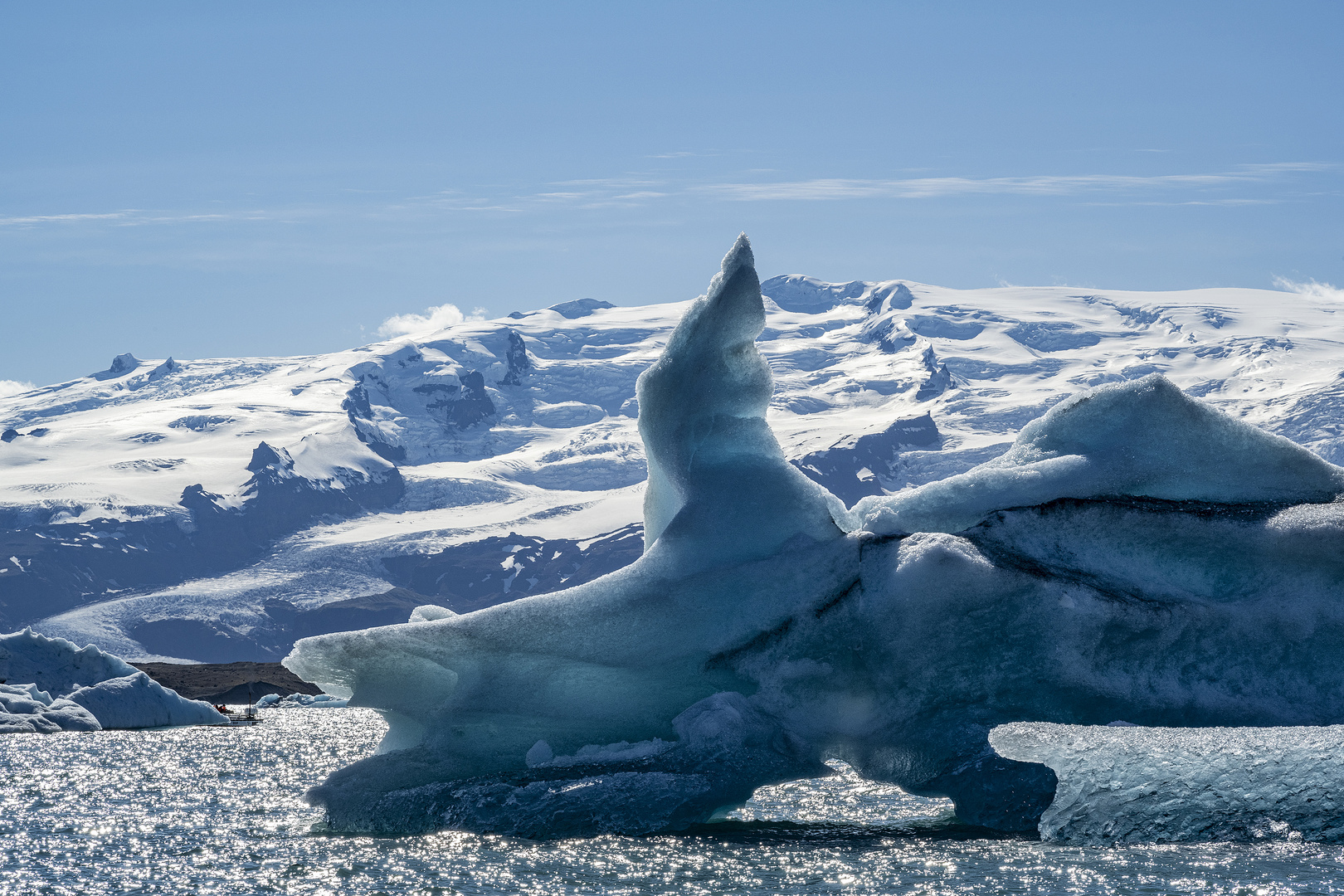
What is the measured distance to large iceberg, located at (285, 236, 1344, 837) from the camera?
57.1 feet

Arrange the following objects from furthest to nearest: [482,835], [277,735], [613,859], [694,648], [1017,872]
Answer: [277,735], [694,648], [482,835], [613,859], [1017,872]

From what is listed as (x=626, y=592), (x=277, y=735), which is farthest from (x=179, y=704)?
(x=626, y=592)

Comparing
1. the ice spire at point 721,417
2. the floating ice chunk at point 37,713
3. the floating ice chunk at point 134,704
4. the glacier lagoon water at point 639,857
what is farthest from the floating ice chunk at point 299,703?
the ice spire at point 721,417

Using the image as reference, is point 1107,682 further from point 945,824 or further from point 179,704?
point 179,704

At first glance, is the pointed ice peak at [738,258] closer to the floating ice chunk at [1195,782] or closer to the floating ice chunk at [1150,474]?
the floating ice chunk at [1150,474]

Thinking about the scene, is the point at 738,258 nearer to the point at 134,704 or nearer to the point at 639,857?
the point at 639,857

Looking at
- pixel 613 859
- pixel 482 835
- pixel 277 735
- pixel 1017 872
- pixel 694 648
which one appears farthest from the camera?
pixel 277 735

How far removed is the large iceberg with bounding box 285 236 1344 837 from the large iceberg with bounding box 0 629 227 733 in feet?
88.4

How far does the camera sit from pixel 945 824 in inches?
709

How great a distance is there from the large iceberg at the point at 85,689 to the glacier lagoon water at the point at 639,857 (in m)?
20.6

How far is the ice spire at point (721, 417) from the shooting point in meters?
19.5

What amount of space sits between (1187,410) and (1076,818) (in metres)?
6.43

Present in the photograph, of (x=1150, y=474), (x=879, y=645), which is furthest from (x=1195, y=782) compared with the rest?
(x=1150, y=474)

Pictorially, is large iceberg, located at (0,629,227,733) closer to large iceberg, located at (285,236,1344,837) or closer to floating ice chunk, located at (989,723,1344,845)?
large iceberg, located at (285,236,1344,837)
